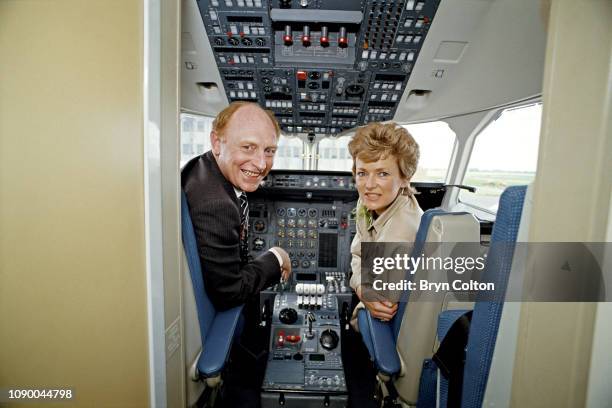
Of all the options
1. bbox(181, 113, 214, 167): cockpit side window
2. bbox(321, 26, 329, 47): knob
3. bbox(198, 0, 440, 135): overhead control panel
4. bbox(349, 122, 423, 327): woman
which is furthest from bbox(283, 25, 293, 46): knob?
bbox(181, 113, 214, 167): cockpit side window

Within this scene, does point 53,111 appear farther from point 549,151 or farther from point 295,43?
point 295,43

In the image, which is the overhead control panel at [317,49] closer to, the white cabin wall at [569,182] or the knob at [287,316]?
the white cabin wall at [569,182]

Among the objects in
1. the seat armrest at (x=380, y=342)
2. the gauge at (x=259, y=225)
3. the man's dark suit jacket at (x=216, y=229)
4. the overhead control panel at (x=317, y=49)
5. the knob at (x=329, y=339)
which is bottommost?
the knob at (x=329, y=339)

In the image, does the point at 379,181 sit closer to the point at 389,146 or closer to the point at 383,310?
the point at 389,146

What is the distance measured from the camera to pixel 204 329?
116 centimetres

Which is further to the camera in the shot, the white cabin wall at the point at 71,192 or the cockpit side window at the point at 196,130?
the cockpit side window at the point at 196,130

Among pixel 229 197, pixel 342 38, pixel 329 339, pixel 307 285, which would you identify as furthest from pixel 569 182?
pixel 307 285

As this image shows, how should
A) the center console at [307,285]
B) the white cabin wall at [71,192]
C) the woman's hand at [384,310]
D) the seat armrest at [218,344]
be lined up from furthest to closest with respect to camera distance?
the center console at [307,285], the woman's hand at [384,310], the seat armrest at [218,344], the white cabin wall at [71,192]

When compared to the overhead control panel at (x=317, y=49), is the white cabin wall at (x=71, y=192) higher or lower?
lower

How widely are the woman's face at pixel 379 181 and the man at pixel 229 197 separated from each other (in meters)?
0.52

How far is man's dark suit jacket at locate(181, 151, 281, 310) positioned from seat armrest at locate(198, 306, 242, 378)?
0.22 ft

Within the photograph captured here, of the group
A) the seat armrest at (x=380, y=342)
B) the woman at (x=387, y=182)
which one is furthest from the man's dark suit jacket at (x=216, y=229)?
the woman at (x=387, y=182)

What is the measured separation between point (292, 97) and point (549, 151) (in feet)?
6.01

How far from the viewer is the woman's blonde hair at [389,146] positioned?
4.64ft
